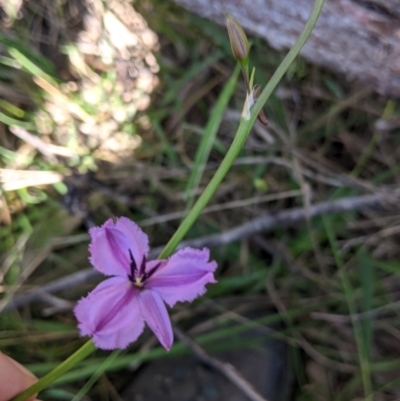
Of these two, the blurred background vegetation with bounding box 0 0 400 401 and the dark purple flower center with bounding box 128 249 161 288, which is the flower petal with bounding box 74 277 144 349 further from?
the blurred background vegetation with bounding box 0 0 400 401

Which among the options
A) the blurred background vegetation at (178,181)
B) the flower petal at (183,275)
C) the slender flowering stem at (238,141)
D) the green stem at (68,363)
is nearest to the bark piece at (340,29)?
the blurred background vegetation at (178,181)

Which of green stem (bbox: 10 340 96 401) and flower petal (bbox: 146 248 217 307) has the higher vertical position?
flower petal (bbox: 146 248 217 307)

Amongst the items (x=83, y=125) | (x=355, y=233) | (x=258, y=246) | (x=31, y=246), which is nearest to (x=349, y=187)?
(x=355, y=233)

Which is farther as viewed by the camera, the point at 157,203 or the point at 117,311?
the point at 157,203

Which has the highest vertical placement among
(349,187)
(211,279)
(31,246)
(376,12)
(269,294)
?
(376,12)

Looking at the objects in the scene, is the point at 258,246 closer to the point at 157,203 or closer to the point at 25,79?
the point at 157,203

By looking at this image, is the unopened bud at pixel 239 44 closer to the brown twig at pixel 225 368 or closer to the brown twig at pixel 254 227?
the brown twig at pixel 254 227

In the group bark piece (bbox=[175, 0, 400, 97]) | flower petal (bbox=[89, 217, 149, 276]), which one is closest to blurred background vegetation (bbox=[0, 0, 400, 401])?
bark piece (bbox=[175, 0, 400, 97])
